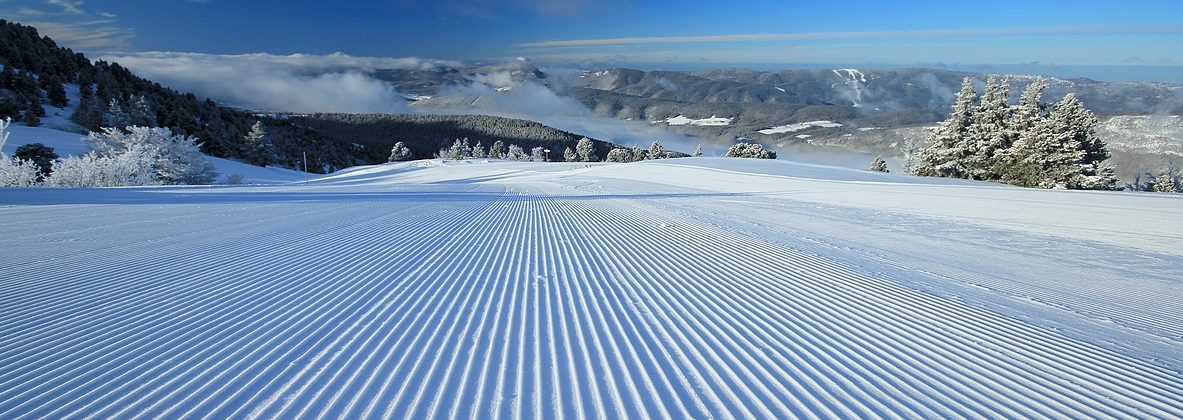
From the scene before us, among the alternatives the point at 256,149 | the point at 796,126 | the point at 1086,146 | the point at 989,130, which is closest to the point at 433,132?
the point at 256,149

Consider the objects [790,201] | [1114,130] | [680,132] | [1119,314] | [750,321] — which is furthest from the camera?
[680,132]

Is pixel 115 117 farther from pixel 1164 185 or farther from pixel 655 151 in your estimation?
pixel 1164 185

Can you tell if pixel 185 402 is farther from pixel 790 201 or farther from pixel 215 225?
pixel 790 201

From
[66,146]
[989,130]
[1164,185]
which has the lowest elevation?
[1164,185]

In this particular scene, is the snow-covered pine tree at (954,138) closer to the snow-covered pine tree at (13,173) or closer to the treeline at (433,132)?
the snow-covered pine tree at (13,173)

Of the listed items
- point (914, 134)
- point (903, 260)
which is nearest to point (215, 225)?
point (903, 260)

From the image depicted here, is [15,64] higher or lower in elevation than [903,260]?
higher
